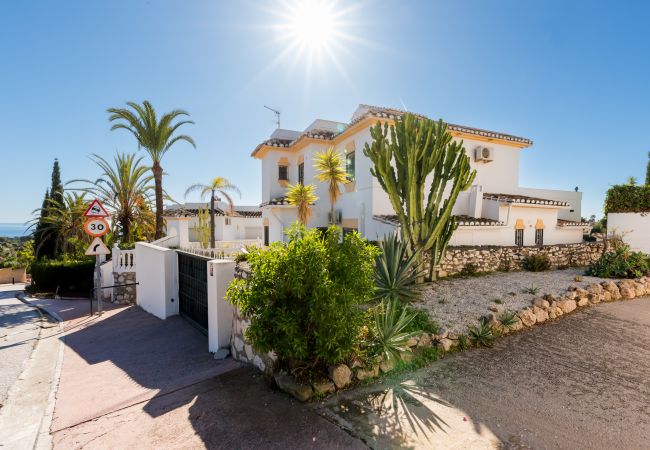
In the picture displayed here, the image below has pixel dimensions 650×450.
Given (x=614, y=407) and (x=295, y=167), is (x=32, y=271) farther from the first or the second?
(x=614, y=407)

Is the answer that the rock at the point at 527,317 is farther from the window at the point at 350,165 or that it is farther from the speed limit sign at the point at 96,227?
the speed limit sign at the point at 96,227

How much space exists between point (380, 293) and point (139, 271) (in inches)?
342

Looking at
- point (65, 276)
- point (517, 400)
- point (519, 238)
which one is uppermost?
point (519, 238)

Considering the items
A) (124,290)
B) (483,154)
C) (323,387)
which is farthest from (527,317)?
(124,290)

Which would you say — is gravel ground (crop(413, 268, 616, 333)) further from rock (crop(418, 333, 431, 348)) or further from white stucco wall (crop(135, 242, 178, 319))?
white stucco wall (crop(135, 242, 178, 319))

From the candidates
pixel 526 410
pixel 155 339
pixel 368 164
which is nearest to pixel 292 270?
pixel 526 410

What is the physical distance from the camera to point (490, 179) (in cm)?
1579

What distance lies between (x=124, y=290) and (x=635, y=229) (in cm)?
2435

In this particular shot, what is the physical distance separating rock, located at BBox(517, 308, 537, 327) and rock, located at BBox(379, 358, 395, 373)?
3939 millimetres

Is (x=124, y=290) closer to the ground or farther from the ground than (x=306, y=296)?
closer to the ground

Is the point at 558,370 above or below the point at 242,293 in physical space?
below

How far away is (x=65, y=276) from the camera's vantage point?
1596 centimetres

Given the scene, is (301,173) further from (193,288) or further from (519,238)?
(519,238)

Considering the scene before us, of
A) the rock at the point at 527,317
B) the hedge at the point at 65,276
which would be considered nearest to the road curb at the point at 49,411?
the rock at the point at 527,317
